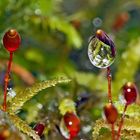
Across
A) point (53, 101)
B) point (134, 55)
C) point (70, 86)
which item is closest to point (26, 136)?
point (53, 101)

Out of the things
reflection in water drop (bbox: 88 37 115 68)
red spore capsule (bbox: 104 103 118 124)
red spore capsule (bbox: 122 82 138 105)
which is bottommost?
red spore capsule (bbox: 104 103 118 124)

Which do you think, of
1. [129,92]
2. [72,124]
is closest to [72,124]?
[72,124]

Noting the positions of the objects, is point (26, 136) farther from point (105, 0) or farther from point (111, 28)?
point (105, 0)

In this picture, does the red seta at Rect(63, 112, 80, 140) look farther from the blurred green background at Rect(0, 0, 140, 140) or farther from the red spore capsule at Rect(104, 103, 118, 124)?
the blurred green background at Rect(0, 0, 140, 140)

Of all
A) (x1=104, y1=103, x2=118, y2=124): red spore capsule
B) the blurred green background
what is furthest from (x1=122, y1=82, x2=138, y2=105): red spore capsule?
the blurred green background

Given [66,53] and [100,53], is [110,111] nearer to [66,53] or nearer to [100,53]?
[100,53]

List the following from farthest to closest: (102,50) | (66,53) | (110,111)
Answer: (66,53) < (102,50) < (110,111)

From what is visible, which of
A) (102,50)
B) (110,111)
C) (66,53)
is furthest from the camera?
(66,53)
